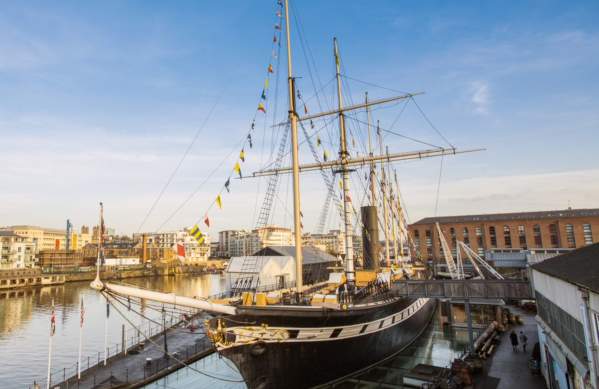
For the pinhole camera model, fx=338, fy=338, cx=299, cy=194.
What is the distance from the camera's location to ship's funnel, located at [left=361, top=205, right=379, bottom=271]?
87.5ft

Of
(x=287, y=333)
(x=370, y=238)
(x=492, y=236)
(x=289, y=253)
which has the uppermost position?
(x=370, y=238)

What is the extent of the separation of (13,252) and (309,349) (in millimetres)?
103902

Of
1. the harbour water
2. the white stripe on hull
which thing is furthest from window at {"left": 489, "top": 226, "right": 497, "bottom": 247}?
the white stripe on hull

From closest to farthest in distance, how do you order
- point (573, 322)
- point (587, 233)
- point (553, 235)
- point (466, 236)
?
point (573, 322) → point (587, 233) → point (553, 235) → point (466, 236)

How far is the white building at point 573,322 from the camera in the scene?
7.36 metres

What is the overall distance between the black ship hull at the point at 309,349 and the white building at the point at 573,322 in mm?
6749

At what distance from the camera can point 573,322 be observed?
29.4ft

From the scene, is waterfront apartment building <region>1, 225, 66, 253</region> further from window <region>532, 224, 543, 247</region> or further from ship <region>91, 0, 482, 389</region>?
window <region>532, 224, 543, 247</region>

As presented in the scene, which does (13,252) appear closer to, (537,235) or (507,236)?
(507,236)

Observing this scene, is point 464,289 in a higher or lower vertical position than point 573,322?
lower

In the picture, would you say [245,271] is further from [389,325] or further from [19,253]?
[19,253]

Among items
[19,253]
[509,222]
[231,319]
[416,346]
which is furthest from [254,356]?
[19,253]

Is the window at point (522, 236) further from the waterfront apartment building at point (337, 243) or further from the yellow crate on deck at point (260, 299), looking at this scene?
the yellow crate on deck at point (260, 299)

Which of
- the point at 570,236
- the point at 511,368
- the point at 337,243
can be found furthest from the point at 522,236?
the point at 511,368
